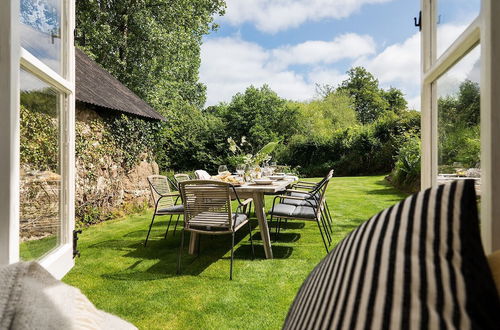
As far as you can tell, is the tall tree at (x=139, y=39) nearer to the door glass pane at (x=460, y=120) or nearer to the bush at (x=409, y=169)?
the bush at (x=409, y=169)

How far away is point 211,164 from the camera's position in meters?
14.1

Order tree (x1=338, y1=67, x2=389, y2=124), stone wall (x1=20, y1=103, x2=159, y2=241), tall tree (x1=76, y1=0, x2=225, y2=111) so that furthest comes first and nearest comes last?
tree (x1=338, y1=67, x2=389, y2=124)
tall tree (x1=76, y1=0, x2=225, y2=111)
stone wall (x1=20, y1=103, x2=159, y2=241)

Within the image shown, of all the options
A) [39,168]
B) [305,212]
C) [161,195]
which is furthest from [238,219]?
[39,168]

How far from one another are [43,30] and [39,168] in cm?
80

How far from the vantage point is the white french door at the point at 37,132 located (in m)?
1.37

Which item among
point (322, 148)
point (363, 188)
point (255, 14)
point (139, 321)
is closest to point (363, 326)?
point (139, 321)

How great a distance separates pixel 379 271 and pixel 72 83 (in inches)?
101

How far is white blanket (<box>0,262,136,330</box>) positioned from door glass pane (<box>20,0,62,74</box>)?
1.34m

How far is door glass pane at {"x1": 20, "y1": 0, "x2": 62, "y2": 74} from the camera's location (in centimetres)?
170

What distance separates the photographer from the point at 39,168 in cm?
202

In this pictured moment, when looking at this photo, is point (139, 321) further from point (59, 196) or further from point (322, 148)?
point (322, 148)

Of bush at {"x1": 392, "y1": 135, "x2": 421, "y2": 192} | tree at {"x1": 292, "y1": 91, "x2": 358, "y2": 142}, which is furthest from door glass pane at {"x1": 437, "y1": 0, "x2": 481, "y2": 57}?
tree at {"x1": 292, "y1": 91, "x2": 358, "y2": 142}

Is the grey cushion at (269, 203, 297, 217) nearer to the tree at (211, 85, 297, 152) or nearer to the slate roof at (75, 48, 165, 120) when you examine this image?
the slate roof at (75, 48, 165, 120)
